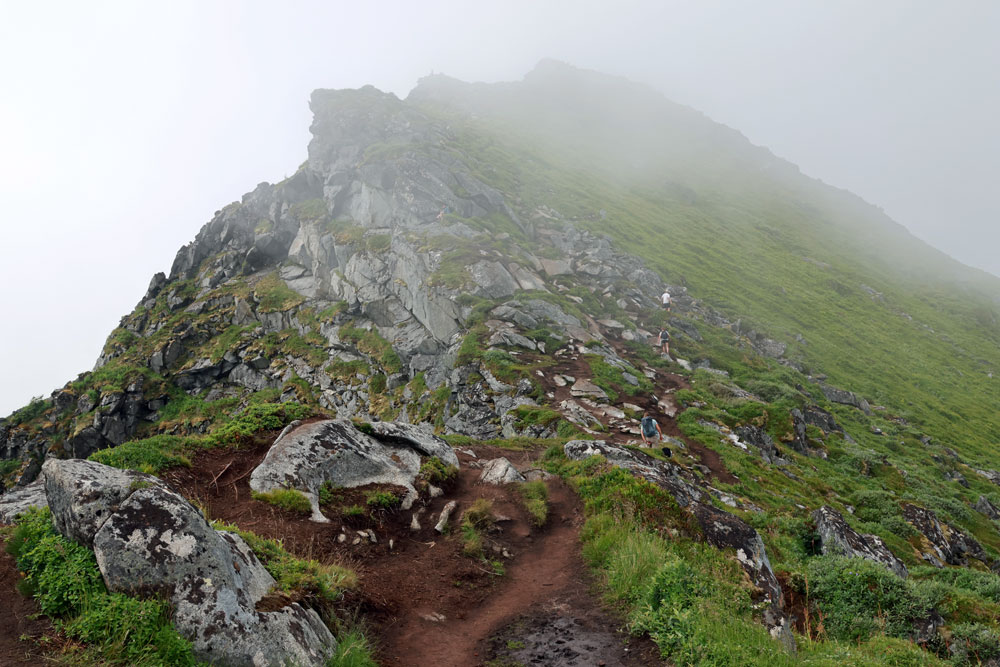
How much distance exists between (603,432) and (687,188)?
7876cm

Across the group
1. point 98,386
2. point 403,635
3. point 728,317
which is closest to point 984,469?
point 728,317

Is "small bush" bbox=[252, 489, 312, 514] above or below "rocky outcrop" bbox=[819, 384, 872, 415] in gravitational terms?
below

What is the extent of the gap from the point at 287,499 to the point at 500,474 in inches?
258

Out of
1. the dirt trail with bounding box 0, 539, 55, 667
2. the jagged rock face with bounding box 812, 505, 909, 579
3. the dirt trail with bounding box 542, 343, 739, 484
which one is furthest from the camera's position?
the dirt trail with bounding box 542, 343, 739, 484

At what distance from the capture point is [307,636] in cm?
619

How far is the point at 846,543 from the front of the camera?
12.5m

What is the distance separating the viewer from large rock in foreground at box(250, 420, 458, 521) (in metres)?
11.3

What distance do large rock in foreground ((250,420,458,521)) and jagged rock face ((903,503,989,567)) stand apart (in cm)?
1761

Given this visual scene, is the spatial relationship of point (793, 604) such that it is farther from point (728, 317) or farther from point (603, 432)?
point (728, 317)

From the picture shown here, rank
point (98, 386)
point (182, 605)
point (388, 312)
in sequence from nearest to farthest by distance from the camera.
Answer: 1. point (182, 605)
2. point (388, 312)
3. point (98, 386)

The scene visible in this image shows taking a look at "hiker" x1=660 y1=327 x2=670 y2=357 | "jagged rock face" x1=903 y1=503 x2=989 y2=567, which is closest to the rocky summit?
"jagged rock face" x1=903 y1=503 x2=989 y2=567

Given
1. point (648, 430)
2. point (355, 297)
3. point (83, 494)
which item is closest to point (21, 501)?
point (83, 494)

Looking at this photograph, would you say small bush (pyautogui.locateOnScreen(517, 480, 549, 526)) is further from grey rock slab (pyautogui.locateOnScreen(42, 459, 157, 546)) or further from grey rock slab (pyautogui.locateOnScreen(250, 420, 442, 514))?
grey rock slab (pyautogui.locateOnScreen(42, 459, 157, 546))

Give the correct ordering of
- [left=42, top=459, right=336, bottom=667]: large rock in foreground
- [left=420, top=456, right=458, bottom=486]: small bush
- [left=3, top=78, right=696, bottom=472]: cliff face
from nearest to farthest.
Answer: [left=42, top=459, right=336, bottom=667]: large rock in foreground, [left=420, top=456, right=458, bottom=486]: small bush, [left=3, top=78, right=696, bottom=472]: cliff face
